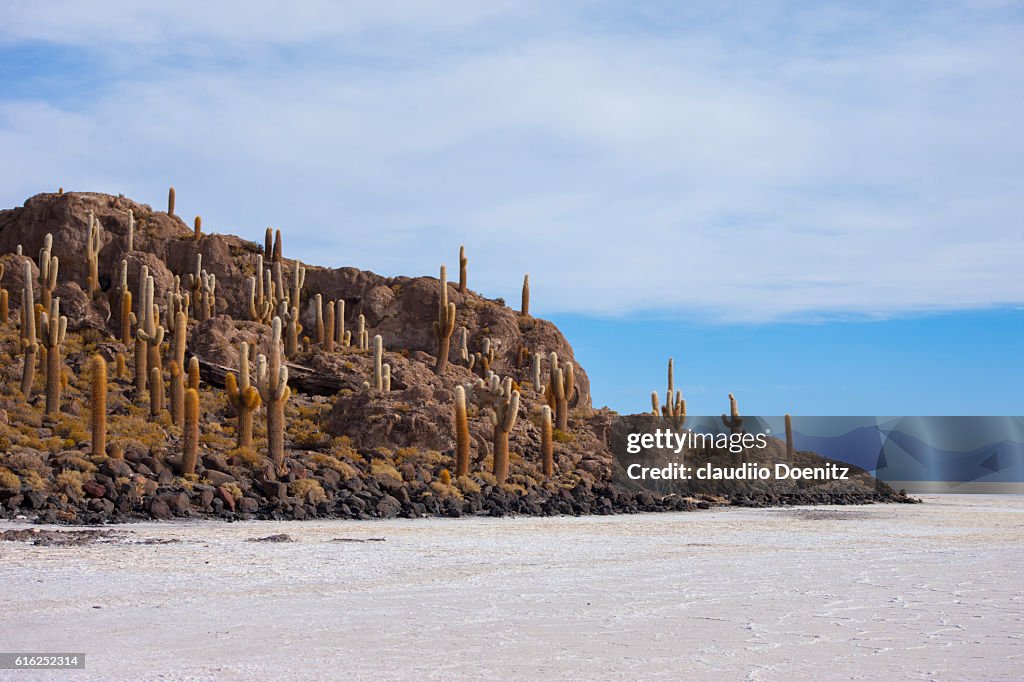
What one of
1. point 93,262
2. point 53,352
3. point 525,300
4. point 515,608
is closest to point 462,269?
point 525,300

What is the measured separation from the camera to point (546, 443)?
36.2 meters

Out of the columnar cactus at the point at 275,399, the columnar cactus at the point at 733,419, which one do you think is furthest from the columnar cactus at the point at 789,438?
the columnar cactus at the point at 275,399

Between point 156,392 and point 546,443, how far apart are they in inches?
492

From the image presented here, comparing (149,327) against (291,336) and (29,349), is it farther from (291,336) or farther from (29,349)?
(291,336)

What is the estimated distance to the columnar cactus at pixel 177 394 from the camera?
33.2 metres

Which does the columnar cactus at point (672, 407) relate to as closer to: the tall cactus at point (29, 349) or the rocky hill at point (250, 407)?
the rocky hill at point (250, 407)

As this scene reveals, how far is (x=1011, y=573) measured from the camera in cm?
1555

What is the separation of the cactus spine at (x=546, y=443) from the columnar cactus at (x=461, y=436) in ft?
12.4

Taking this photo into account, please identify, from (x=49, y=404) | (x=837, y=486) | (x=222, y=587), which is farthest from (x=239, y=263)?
(x=222, y=587)

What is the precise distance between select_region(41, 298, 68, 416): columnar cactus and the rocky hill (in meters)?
0.07

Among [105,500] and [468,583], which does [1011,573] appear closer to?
[468,583]

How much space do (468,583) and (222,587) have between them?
10.1 ft

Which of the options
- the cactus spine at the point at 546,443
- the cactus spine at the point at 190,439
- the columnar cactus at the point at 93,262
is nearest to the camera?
the cactus spine at the point at 190,439

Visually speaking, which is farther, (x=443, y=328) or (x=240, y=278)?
(x=240, y=278)
